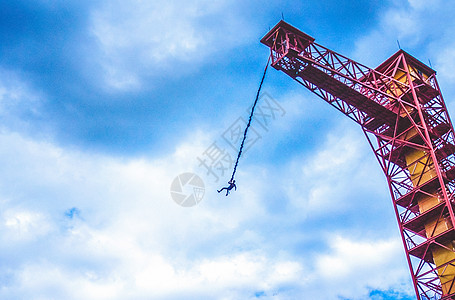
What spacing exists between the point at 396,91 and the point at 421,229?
1026 centimetres

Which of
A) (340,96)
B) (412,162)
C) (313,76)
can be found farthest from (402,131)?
(313,76)

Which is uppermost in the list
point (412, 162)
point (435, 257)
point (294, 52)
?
point (294, 52)

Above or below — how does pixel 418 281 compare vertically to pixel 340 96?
below

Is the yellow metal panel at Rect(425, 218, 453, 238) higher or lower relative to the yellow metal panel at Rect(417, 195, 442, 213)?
lower

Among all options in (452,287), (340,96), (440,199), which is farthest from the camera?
(340,96)

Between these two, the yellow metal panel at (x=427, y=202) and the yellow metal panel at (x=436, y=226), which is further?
the yellow metal panel at (x=427, y=202)

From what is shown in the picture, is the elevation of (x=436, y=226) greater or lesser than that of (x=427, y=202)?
lesser

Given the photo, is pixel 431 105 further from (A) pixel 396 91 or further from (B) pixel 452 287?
(B) pixel 452 287

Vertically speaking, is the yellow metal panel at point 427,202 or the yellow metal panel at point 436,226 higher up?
the yellow metal panel at point 427,202

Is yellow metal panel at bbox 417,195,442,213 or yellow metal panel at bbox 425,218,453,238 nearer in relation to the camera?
yellow metal panel at bbox 425,218,453,238

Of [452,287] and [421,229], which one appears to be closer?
[452,287]

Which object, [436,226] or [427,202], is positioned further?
[427,202]

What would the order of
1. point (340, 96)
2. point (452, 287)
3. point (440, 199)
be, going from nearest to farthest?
point (452, 287) < point (440, 199) < point (340, 96)

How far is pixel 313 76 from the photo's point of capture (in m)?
40.4
